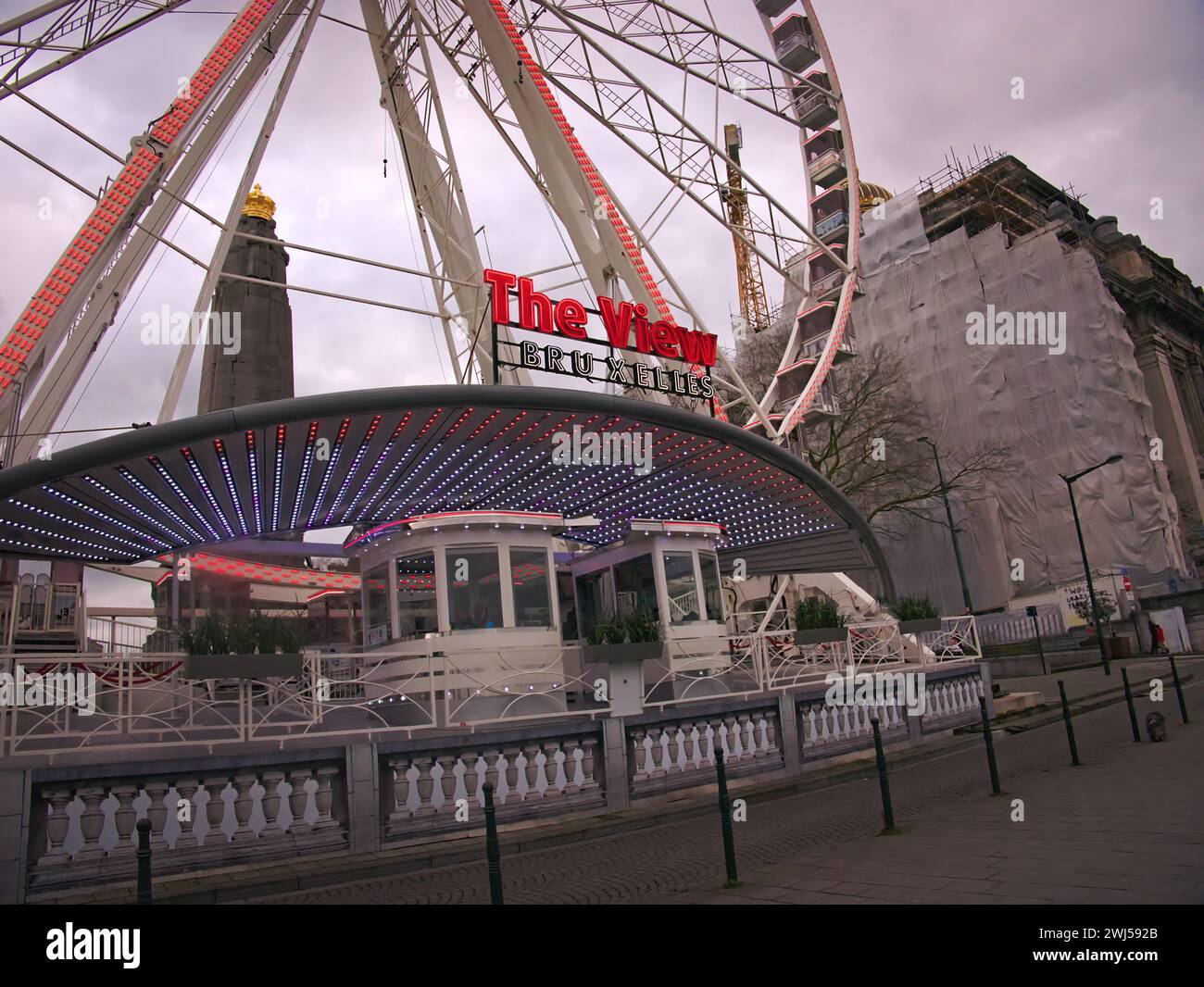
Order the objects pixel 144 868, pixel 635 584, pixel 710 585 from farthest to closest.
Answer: pixel 710 585 < pixel 635 584 < pixel 144 868

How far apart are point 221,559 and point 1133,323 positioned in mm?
64565

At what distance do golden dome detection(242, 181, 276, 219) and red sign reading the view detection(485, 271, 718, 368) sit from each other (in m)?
47.7

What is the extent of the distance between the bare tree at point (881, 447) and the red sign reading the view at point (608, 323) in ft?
50.8

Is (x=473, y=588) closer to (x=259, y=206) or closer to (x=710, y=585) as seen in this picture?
(x=710, y=585)

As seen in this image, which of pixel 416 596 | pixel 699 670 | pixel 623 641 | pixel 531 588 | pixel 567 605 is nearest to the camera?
pixel 623 641

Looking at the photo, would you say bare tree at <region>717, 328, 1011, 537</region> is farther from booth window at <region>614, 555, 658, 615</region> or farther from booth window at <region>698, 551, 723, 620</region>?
booth window at <region>614, 555, 658, 615</region>

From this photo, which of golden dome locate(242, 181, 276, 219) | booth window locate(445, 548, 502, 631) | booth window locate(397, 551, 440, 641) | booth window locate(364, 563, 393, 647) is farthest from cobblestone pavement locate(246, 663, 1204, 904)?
golden dome locate(242, 181, 276, 219)

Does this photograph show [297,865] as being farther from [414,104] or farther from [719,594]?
[414,104]

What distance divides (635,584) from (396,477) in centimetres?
584

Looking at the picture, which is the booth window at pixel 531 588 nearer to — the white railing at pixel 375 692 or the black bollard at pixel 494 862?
the white railing at pixel 375 692

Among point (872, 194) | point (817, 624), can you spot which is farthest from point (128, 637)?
point (872, 194)

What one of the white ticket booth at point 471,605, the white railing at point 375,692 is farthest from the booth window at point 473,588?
the white railing at point 375,692

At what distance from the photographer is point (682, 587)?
19250 mm

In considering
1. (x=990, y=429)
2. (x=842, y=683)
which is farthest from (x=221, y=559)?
(x=990, y=429)
